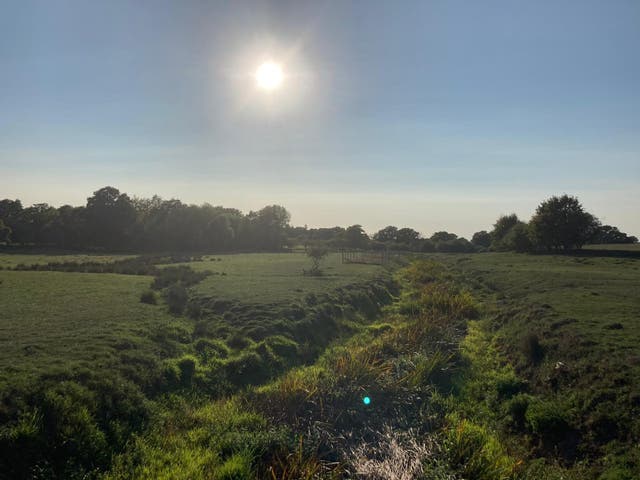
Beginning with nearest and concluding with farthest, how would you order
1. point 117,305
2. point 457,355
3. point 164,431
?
point 164,431
point 457,355
point 117,305

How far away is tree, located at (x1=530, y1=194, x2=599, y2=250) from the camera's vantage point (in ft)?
281

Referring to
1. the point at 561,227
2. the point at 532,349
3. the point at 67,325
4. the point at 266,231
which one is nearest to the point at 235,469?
the point at 67,325

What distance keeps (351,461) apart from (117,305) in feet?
63.9

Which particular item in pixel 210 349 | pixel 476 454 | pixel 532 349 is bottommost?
pixel 476 454

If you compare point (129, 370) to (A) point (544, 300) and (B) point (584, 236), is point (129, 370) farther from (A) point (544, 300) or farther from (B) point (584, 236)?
(B) point (584, 236)

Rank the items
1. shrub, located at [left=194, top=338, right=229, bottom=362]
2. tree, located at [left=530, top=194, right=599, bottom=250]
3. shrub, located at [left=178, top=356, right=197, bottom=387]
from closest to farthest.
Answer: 1. shrub, located at [left=178, top=356, right=197, bottom=387]
2. shrub, located at [left=194, top=338, right=229, bottom=362]
3. tree, located at [left=530, top=194, right=599, bottom=250]

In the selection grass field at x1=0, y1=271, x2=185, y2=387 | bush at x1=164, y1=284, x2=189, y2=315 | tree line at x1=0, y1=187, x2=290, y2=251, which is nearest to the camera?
grass field at x1=0, y1=271, x2=185, y2=387

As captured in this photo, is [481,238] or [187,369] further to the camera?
[481,238]

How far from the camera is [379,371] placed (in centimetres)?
1708

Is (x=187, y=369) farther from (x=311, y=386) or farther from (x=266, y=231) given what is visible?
(x=266, y=231)

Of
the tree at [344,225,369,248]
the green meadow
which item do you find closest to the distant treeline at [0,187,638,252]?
the tree at [344,225,369,248]

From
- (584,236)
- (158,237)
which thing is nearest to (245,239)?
(158,237)

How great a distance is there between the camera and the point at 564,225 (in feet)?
281

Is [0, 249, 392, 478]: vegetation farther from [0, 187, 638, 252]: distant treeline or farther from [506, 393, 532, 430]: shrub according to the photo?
[0, 187, 638, 252]: distant treeline
